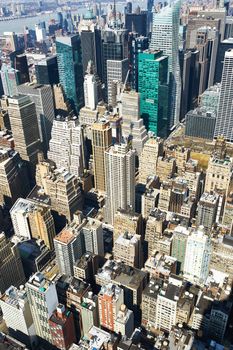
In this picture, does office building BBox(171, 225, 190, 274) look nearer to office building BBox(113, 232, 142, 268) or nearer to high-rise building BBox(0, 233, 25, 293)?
office building BBox(113, 232, 142, 268)

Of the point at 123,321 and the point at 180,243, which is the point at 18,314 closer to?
the point at 123,321

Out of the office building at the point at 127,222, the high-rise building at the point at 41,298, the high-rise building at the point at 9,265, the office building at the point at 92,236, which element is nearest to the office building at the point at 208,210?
the office building at the point at 127,222

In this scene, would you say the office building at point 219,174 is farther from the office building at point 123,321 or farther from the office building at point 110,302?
the office building at point 123,321

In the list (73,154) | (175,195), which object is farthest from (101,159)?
(175,195)

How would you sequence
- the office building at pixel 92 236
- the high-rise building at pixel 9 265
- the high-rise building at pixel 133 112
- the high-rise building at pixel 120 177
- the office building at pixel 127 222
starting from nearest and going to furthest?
the high-rise building at pixel 9 265 < the office building at pixel 92 236 < the office building at pixel 127 222 < the high-rise building at pixel 120 177 < the high-rise building at pixel 133 112

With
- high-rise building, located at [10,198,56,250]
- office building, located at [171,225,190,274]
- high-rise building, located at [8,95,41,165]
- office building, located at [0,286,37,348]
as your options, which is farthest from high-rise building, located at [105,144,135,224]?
high-rise building, located at [8,95,41,165]

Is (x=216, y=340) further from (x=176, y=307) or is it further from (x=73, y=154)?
(x=73, y=154)
